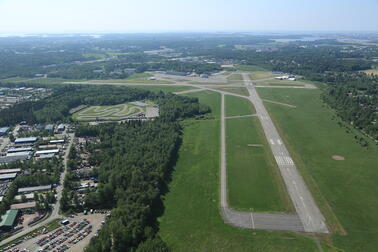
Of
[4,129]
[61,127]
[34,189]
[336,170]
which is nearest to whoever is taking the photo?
[34,189]

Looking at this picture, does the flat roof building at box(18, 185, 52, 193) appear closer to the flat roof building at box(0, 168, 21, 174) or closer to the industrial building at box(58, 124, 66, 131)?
the flat roof building at box(0, 168, 21, 174)

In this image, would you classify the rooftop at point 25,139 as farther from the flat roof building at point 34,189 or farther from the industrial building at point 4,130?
the flat roof building at point 34,189

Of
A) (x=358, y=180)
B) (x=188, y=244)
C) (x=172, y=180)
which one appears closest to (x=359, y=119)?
(x=358, y=180)

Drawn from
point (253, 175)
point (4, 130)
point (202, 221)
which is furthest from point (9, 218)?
point (4, 130)

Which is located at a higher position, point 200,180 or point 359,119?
point 359,119

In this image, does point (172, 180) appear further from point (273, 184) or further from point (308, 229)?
point (308, 229)

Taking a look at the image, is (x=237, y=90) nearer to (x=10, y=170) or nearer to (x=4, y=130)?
(x=4, y=130)
